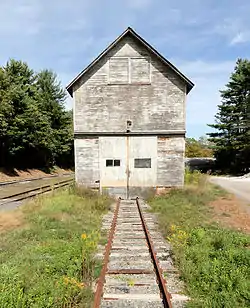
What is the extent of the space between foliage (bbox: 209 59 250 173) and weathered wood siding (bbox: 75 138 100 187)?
30070mm

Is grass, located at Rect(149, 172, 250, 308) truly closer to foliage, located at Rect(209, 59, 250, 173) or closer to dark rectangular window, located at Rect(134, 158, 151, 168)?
dark rectangular window, located at Rect(134, 158, 151, 168)

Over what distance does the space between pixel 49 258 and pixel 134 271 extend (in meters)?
1.80

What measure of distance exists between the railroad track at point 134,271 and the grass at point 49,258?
11.5 inches

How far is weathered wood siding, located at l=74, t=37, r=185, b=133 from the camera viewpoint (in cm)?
1526

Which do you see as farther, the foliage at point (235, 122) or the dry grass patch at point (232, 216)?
the foliage at point (235, 122)

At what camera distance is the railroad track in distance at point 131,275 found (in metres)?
4.46

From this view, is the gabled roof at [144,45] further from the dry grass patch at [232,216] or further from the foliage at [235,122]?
the foliage at [235,122]

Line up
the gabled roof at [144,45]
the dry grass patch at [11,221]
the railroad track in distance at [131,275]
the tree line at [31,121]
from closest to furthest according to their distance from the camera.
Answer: the railroad track in distance at [131,275]
the dry grass patch at [11,221]
the gabled roof at [144,45]
the tree line at [31,121]

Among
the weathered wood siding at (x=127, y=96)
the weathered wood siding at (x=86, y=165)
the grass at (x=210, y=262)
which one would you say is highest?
the weathered wood siding at (x=127, y=96)

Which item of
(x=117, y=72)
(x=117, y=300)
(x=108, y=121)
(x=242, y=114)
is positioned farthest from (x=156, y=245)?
(x=242, y=114)

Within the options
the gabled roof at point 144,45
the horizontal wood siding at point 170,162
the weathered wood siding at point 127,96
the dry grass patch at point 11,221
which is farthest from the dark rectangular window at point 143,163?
the dry grass patch at point 11,221

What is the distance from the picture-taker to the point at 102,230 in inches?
344

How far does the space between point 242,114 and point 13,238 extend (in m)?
40.8

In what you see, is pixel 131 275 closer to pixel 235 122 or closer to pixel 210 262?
pixel 210 262
